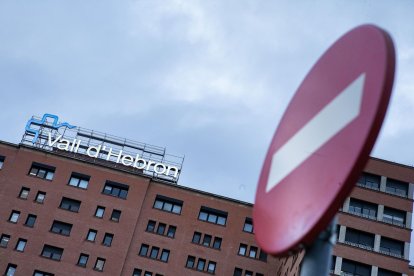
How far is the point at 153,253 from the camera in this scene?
5612 centimetres

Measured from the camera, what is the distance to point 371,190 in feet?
161

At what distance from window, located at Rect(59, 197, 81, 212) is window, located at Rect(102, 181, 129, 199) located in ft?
9.66

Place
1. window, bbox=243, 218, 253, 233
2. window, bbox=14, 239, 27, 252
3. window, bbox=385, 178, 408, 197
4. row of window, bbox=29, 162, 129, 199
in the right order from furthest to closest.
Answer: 1. row of window, bbox=29, 162, 129, 199
2. window, bbox=243, 218, 253, 233
3. window, bbox=14, 239, 27, 252
4. window, bbox=385, 178, 408, 197

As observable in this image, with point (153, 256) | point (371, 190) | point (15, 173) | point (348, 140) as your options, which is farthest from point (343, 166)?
point (15, 173)

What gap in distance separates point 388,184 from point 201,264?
64.0 feet

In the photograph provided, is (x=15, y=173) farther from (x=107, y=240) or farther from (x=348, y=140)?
(x=348, y=140)

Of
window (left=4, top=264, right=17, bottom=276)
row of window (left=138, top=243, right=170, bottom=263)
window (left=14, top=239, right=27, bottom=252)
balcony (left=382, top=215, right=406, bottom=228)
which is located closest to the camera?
balcony (left=382, top=215, right=406, bottom=228)

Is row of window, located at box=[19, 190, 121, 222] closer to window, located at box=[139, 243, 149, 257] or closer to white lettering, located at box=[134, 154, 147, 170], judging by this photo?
window, located at box=[139, 243, 149, 257]

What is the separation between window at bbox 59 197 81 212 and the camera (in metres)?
56.7

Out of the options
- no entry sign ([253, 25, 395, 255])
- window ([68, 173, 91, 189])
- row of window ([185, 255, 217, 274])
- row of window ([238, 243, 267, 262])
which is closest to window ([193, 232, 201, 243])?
row of window ([185, 255, 217, 274])

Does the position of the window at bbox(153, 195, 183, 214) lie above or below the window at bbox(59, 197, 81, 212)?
above

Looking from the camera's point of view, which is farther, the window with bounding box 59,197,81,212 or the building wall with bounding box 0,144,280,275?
the window with bounding box 59,197,81,212

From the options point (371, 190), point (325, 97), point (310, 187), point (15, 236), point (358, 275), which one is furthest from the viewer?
point (15, 236)

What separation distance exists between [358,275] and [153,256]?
66.9 ft
